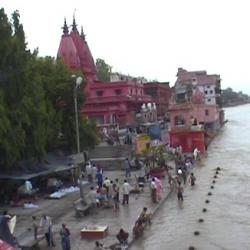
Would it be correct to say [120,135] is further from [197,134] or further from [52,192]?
[52,192]

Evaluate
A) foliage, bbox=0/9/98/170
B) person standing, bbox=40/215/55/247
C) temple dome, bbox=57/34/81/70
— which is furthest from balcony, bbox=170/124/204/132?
person standing, bbox=40/215/55/247

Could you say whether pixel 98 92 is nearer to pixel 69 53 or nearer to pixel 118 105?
pixel 118 105

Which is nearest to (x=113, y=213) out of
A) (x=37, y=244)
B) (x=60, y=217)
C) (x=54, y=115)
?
(x=60, y=217)

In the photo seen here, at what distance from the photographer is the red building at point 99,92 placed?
61.8 meters

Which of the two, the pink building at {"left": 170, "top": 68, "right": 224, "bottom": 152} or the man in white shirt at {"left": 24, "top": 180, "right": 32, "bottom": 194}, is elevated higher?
the pink building at {"left": 170, "top": 68, "right": 224, "bottom": 152}

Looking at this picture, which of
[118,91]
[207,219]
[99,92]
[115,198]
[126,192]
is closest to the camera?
[207,219]

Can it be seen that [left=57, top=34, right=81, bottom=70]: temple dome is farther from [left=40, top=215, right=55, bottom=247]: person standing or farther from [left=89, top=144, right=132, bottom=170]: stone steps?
[left=40, top=215, right=55, bottom=247]: person standing

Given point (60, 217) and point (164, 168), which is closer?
point (60, 217)

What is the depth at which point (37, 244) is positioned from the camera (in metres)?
20.8

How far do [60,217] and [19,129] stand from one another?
5.11 meters

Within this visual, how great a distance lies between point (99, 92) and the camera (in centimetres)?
6481

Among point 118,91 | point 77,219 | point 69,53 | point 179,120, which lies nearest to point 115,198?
point 77,219

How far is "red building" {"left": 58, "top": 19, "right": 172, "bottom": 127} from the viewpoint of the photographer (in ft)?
203

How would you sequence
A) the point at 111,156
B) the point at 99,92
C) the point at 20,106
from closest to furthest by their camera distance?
the point at 20,106, the point at 111,156, the point at 99,92
